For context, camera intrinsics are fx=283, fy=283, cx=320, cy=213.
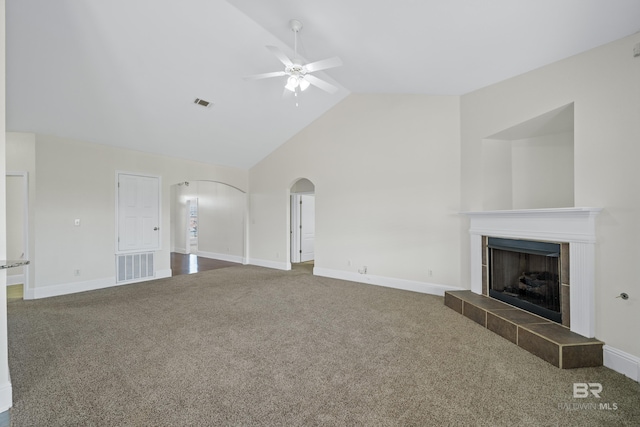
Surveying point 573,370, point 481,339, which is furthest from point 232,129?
point 573,370

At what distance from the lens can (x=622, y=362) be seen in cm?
239

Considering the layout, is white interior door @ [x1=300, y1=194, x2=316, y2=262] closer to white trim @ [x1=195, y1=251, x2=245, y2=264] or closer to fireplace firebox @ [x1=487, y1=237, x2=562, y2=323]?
white trim @ [x1=195, y1=251, x2=245, y2=264]

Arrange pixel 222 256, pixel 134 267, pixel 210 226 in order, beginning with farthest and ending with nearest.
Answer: pixel 210 226 < pixel 222 256 < pixel 134 267

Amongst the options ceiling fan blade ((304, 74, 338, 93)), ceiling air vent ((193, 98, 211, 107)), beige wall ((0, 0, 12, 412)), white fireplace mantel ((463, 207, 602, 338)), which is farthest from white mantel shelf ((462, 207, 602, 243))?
beige wall ((0, 0, 12, 412))

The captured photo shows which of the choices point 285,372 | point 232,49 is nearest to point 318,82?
point 232,49

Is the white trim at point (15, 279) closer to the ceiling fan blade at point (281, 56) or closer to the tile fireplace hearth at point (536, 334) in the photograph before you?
the ceiling fan blade at point (281, 56)

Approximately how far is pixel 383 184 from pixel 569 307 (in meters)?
3.13

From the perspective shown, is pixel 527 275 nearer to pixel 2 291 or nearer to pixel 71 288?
pixel 2 291

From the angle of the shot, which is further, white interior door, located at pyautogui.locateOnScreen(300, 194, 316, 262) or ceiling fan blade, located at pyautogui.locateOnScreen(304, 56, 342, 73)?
white interior door, located at pyautogui.locateOnScreen(300, 194, 316, 262)

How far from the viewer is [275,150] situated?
23.1 ft

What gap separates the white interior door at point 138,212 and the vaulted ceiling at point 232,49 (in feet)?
2.61

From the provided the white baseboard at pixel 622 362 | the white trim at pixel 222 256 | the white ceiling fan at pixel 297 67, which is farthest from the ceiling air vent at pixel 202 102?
the white baseboard at pixel 622 362

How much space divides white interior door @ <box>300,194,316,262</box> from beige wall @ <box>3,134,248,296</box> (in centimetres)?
393

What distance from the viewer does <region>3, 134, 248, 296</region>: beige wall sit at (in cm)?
453
